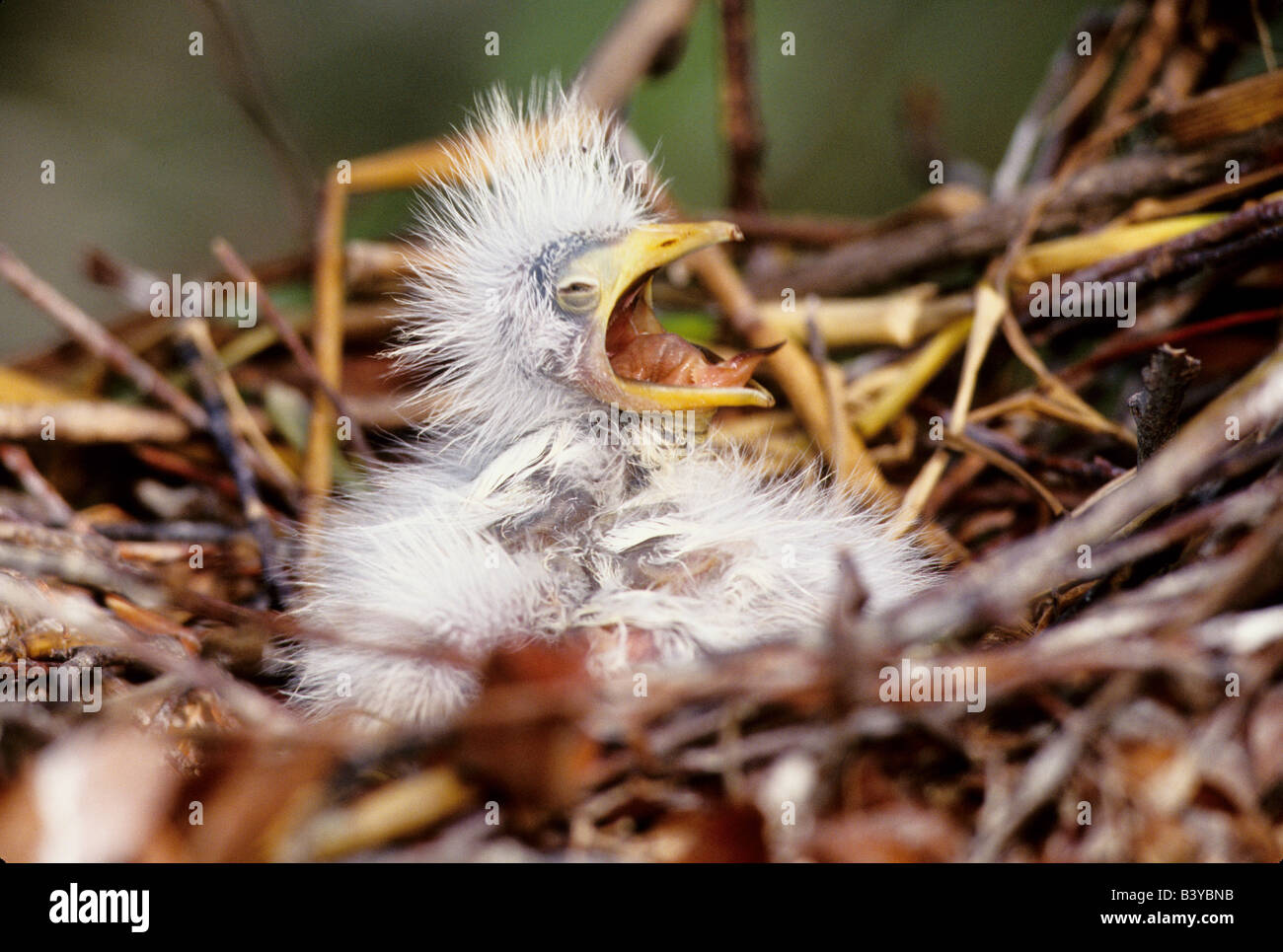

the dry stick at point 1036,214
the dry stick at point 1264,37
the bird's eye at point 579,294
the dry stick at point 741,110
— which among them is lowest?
the bird's eye at point 579,294

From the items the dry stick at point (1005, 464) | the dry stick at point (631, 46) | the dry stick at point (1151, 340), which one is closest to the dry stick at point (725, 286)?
the dry stick at point (631, 46)

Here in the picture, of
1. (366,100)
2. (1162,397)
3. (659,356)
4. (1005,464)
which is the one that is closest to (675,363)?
(659,356)

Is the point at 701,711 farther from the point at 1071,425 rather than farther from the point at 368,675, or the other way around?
the point at 1071,425

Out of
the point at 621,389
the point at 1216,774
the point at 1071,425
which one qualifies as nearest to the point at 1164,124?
the point at 1071,425

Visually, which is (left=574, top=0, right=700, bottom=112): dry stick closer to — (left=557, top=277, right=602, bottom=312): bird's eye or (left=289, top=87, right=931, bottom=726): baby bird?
(left=289, top=87, right=931, bottom=726): baby bird

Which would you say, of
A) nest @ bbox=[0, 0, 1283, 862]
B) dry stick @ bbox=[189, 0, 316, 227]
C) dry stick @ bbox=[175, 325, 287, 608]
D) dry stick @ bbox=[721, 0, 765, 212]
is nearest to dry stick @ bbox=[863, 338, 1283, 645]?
nest @ bbox=[0, 0, 1283, 862]

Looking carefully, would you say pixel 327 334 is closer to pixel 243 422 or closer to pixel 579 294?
pixel 243 422

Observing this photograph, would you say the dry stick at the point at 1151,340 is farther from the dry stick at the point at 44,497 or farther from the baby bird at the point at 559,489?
the dry stick at the point at 44,497

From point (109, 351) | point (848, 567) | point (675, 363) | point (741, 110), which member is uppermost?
point (741, 110)
